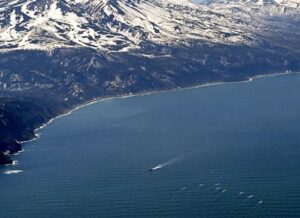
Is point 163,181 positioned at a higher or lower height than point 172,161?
higher

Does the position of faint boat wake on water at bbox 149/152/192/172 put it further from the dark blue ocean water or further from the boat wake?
the dark blue ocean water

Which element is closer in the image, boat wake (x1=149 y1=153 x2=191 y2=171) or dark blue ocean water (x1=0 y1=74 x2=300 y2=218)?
dark blue ocean water (x1=0 y1=74 x2=300 y2=218)

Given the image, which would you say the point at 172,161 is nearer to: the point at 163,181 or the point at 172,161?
the point at 172,161

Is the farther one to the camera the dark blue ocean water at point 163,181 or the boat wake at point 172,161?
the boat wake at point 172,161

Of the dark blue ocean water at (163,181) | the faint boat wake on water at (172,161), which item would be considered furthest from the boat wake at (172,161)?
the dark blue ocean water at (163,181)

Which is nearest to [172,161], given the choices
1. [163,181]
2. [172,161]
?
[172,161]

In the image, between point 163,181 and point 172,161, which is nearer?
point 163,181

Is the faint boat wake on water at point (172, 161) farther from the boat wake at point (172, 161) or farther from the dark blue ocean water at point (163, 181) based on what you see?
the dark blue ocean water at point (163, 181)

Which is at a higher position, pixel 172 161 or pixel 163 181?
pixel 163 181

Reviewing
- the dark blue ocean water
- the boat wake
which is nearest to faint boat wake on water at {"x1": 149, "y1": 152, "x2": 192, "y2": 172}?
the boat wake

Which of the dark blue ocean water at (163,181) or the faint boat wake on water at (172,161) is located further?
the faint boat wake on water at (172,161)

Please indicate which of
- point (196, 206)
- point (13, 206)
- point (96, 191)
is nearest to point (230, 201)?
point (196, 206)
